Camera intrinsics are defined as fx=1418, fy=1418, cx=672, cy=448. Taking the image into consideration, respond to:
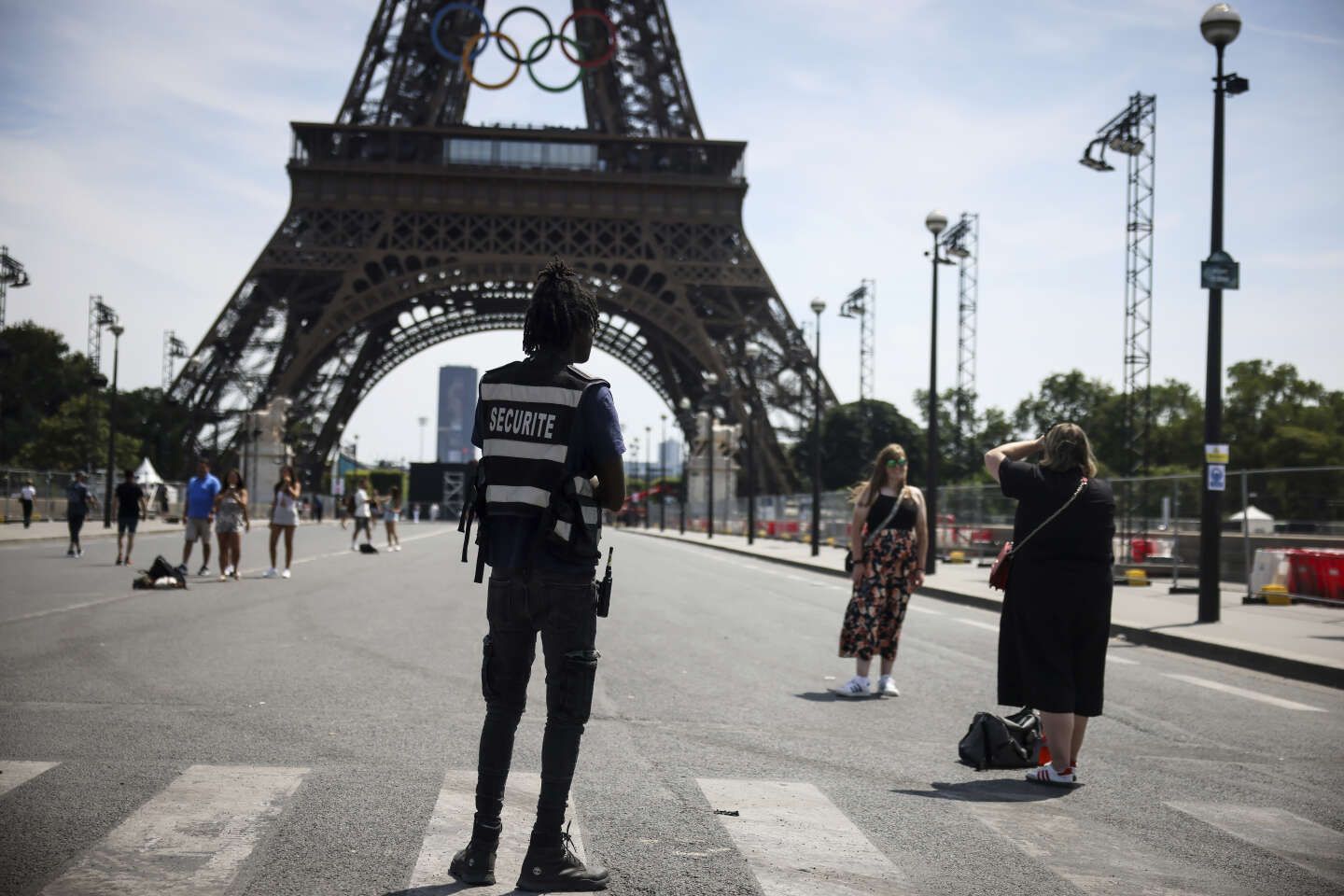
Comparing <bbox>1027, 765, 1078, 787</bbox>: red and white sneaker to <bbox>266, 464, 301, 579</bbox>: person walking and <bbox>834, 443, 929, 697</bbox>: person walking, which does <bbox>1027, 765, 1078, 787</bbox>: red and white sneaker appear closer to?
<bbox>834, 443, 929, 697</bbox>: person walking

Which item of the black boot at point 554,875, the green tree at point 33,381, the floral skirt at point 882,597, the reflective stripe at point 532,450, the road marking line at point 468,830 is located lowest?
the road marking line at point 468,830

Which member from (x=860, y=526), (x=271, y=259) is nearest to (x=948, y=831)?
(x=860, y=526)

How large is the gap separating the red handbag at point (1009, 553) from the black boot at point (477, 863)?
281 centimetres

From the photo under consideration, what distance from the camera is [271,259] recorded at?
53.2 meters

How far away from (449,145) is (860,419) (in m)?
27.6

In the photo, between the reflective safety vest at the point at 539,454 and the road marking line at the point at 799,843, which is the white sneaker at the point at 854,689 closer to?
the road marking line at the point at 799,843

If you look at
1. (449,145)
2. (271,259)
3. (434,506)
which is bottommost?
(434,506)

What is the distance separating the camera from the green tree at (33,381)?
2751 inches

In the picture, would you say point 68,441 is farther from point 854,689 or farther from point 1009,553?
point 1009,553

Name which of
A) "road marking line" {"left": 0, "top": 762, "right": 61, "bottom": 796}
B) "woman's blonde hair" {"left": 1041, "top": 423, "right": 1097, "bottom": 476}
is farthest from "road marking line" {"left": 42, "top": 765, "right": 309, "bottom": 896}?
"woman's blonde hair" {"left": 1041, "top": 423, "right": 1097, "bottom": 476}

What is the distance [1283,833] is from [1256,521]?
15138mm

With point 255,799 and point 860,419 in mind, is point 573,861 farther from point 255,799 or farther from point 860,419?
point 860,419

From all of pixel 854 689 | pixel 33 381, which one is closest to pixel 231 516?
pixel 854 689

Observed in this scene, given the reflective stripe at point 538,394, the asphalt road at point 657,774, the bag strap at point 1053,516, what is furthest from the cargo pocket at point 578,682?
the bag strap at point 1053,516
